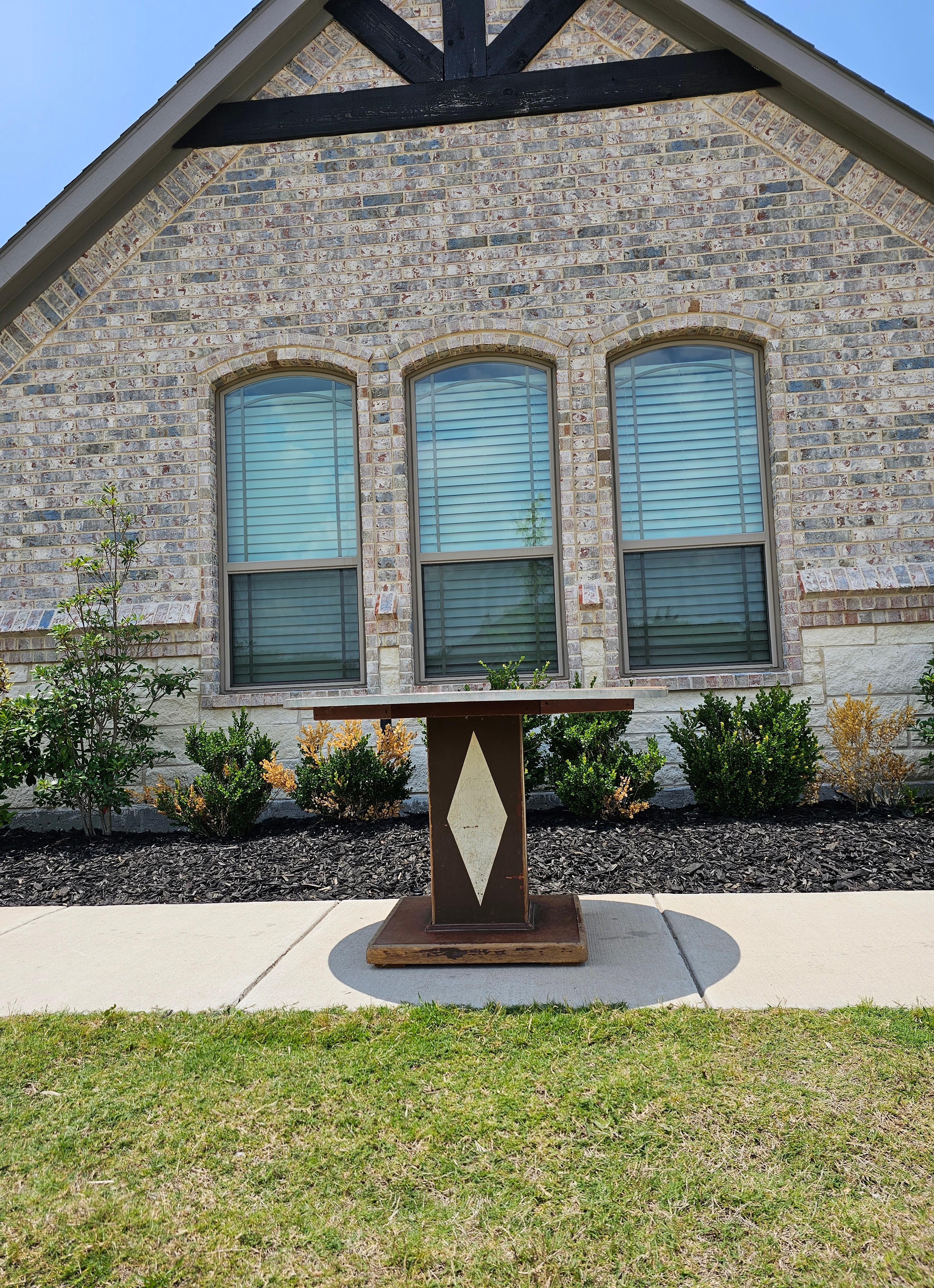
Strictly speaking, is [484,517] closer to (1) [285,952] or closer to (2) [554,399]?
(2) [554,399]

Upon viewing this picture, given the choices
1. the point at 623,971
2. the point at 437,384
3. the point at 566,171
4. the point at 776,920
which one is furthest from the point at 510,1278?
the point at 566,171

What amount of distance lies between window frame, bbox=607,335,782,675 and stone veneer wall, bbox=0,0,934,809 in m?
0.15

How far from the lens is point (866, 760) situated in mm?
5992

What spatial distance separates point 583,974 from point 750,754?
289 cm

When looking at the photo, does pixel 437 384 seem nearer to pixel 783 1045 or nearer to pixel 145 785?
pixel 145 785

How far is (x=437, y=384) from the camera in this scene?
734cm

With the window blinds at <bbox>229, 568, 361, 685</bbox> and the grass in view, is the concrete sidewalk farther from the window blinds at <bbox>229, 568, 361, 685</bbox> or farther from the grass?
the window blinds at <bbox>229, 568, 361, 685</bbox>

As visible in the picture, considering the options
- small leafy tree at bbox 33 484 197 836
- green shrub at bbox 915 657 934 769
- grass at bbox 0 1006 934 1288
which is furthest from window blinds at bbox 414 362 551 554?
grass at bbox 0 1006 934 1288

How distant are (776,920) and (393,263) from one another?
5.72m

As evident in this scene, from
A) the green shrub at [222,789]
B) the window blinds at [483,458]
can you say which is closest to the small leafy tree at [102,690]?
the green shrub at [222,789]

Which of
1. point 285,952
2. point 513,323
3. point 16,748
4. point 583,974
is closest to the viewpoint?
point 583,974

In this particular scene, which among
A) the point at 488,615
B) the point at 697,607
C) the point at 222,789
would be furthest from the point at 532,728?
the point at 222,789

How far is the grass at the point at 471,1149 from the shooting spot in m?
1.76

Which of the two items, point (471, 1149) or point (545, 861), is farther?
point (545, 861)
